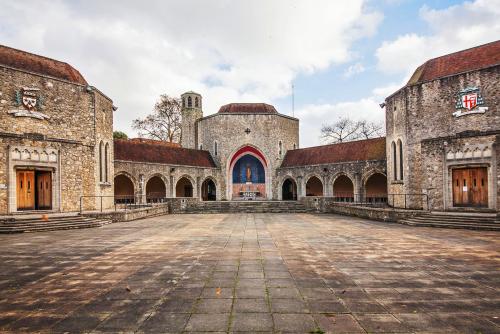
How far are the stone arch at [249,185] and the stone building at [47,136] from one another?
14.6 meters

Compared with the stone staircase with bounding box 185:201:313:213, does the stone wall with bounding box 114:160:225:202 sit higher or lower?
higher

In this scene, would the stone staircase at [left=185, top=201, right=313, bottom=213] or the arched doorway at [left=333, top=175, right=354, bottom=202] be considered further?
the arched doorway at [left=333, top=175, right=354, bottom=202]

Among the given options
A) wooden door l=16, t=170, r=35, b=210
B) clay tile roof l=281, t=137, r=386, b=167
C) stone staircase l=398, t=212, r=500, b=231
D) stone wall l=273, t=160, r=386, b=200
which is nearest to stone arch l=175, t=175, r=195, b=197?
stone wall l=273, t=160, r=386, b=200

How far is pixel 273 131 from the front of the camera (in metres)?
32.6

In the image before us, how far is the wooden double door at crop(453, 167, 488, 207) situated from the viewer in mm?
14938

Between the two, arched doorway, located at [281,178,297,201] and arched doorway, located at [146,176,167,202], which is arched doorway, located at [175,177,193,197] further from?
arched doorway, located at [281,178,297,201]

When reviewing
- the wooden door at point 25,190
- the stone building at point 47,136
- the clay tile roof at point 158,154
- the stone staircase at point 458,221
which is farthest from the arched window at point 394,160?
the wooden door at point 25,190

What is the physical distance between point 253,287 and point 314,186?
91.5 feet

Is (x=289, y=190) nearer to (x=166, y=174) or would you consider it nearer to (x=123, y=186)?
(x=166, y=174)

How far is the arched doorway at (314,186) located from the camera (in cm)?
3195

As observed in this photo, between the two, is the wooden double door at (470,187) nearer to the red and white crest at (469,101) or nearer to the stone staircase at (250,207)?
the red and white crest at (469,101)

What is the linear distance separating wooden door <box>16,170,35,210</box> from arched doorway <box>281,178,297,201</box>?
22.4 meters

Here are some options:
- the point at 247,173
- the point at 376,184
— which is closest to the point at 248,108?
the point at 247,173

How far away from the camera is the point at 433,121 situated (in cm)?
1645
